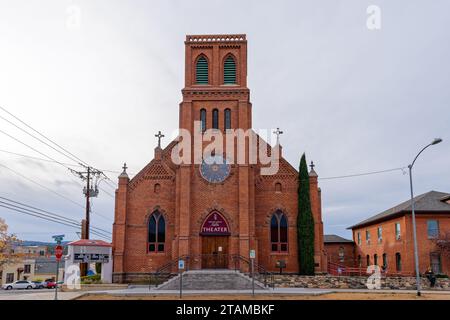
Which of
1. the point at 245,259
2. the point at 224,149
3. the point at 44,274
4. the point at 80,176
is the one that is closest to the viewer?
the point at 245,259

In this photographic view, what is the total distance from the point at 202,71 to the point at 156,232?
42.1 ft

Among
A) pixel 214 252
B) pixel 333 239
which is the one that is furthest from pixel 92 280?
pixel 333 239

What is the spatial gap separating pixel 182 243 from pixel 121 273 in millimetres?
5074

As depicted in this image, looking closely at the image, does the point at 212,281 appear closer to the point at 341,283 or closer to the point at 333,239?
the point at 341,283

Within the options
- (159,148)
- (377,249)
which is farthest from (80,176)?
(377,249)

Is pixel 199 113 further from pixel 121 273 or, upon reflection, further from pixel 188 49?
pixel 121 273

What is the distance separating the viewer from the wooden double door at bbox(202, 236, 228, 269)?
31109mm

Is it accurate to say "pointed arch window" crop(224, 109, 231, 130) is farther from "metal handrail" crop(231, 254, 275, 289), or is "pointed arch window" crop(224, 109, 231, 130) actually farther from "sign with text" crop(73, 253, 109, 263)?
"sign with text" crop(73, 253, 109, 263)

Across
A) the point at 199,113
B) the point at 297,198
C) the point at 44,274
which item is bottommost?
the point at 44,274

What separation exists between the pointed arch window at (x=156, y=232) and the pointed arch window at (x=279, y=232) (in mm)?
8058

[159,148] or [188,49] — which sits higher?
[188,49]

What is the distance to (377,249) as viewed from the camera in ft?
142

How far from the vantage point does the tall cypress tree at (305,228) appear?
31.6 m

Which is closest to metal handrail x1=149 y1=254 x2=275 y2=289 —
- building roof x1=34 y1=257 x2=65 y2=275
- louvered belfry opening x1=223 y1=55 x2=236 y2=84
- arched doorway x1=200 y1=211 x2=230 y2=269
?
arched doorway x1=200 y1=211 x2=230 y2=269
